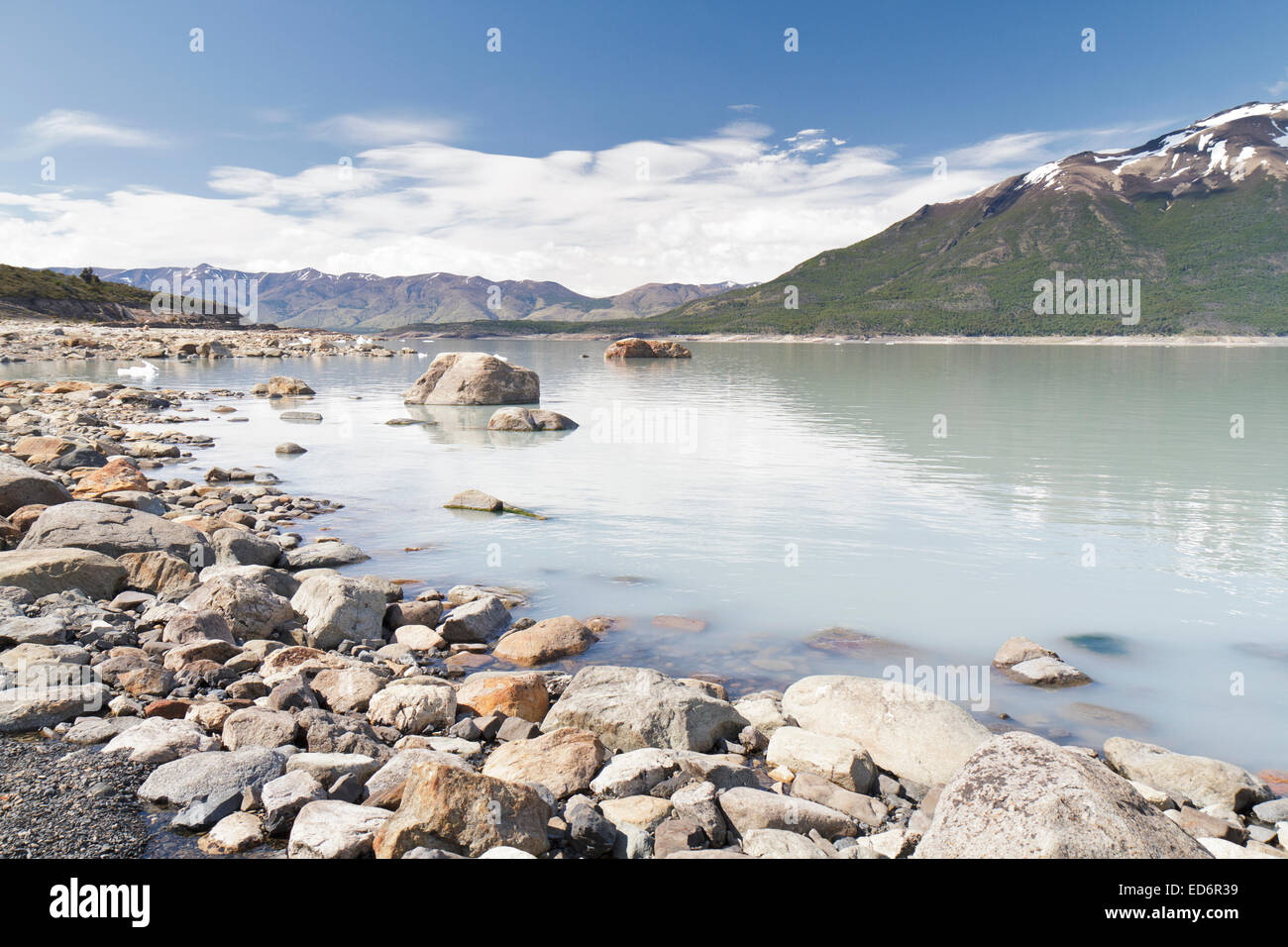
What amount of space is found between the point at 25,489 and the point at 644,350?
112 m

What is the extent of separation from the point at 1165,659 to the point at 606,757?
25.3ft

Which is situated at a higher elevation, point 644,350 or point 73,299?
point 73,299

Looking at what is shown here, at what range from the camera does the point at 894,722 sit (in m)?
7.43

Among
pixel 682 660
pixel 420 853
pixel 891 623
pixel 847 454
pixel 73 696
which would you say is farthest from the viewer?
pixel 847 454

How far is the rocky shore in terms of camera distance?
5098mm

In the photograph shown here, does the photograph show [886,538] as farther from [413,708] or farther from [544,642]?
[413,708]

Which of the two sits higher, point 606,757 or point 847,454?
point 847,454

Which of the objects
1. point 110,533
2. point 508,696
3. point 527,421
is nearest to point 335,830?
point 508,696

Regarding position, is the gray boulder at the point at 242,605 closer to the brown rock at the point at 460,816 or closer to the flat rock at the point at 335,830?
the flat rock at the point at 335,830

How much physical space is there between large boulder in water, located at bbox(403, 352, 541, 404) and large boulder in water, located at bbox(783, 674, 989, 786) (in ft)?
113

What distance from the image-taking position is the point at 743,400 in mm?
48562
